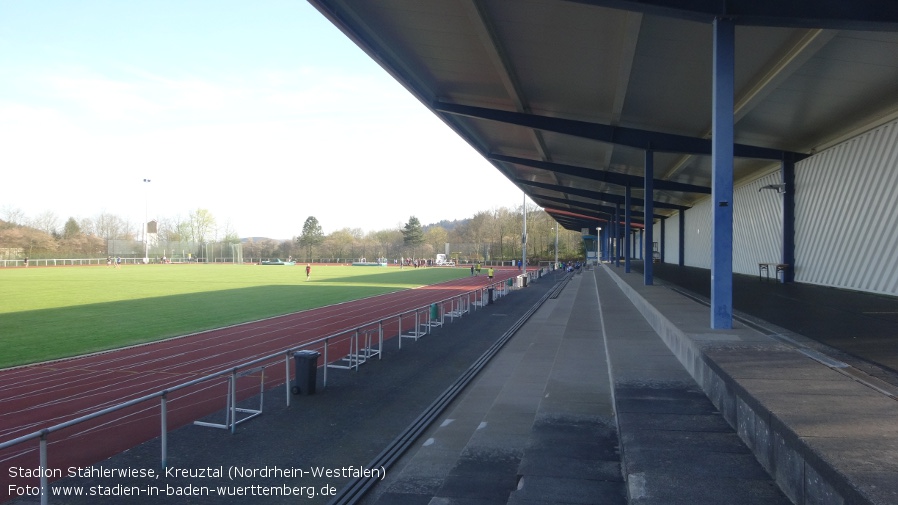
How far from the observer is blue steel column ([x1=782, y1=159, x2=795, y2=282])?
19.6m

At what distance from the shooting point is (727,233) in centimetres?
875

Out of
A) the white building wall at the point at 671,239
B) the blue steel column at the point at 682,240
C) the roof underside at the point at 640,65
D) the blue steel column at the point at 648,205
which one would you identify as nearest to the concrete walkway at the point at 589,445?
the roof underside at the point at 640,65

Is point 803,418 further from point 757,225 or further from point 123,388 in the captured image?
point 757,225

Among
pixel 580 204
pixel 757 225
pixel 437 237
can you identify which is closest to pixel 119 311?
pixel 757 225

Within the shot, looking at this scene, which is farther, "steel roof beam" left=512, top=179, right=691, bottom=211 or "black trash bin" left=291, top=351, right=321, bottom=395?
"steel roof beam" left=512, top=179, right=691, bottom=211

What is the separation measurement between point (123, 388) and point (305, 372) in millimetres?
4009

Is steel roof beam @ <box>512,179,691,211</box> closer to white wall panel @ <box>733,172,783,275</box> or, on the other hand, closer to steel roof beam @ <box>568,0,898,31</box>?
white wall panel @ <box>733,172,783,275</box>

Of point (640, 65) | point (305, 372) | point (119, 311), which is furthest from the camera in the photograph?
point (119, 311)

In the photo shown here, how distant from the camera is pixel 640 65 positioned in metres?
12.3

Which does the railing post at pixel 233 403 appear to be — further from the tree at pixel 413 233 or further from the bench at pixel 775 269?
the tree at pixel 413 233

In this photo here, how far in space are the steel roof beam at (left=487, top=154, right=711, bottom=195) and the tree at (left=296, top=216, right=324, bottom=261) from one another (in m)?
84.9

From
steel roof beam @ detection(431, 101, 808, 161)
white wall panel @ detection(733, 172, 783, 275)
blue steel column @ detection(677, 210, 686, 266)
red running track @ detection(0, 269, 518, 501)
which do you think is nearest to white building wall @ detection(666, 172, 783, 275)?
white wall panel @ detection(733, 172, 783, 275)

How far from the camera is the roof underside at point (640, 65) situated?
9484 mm

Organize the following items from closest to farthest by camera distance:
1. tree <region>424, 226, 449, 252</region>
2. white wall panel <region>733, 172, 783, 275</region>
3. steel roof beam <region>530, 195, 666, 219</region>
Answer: white wall panel <region>733, 172, 783, 275</region>
steel roof beam <region>530, 195, 666, 219</region>
tree <region>424, 226, 449, 252</region>
